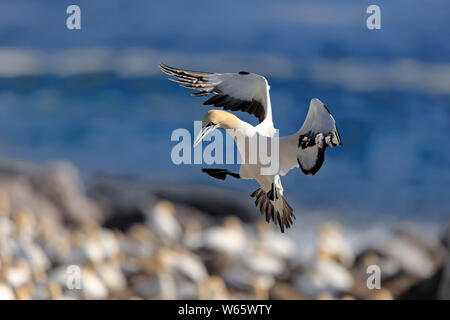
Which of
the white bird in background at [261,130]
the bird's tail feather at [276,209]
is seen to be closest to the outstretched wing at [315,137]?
the white bird in background at [261,130]

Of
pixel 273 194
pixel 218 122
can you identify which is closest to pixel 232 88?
pixel 218 122

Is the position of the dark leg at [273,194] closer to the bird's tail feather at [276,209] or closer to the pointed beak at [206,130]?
the bird's tail feather at [276,209]

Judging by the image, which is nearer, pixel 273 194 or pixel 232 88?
pixel 273 194

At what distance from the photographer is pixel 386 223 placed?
504 cm

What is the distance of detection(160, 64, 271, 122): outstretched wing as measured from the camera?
2.14 meters

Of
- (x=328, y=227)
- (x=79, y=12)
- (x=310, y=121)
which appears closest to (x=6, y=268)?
(x=79, y=12)

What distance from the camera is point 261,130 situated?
204 centimetres

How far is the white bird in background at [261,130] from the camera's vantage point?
74.6 inches

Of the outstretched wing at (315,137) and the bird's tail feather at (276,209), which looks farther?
the bird's tail feather at (276,209)

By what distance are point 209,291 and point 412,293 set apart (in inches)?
52.7

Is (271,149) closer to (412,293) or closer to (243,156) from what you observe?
(243,156)

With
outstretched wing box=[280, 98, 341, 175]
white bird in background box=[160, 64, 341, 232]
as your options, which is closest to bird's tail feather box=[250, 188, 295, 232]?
white bird in background box=[160, 64, 341, 232]

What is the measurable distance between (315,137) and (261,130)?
22cm

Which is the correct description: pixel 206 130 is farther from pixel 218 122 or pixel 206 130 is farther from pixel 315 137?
pixel 315 137
